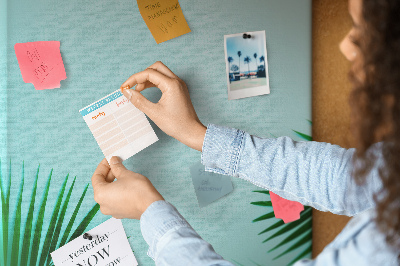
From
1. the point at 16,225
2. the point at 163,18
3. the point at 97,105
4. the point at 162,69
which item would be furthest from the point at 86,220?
the point at 163,18

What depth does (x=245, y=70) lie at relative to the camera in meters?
0.89

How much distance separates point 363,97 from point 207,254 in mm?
310

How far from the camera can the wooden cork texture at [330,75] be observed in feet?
3.10

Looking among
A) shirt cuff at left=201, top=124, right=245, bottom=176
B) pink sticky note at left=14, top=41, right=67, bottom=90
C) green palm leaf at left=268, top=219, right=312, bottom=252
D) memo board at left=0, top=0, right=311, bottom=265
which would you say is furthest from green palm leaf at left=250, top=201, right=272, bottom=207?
pink sticky note at left=14, top=41, right=67, bottom=90

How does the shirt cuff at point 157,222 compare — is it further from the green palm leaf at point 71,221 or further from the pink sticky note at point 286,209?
the pink sticky note at point 286,209

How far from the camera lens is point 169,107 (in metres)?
0.76

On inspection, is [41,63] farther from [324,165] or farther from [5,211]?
[324,165]

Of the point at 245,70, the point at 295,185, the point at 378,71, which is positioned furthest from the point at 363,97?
the point at 245,70

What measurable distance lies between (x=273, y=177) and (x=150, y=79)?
1.07 feet

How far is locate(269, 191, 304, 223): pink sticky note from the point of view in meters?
0.96

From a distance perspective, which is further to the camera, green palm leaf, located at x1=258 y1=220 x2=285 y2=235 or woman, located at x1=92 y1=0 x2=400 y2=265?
green palm leaf, located at x1=258 y1=220 x2=285 y2=235

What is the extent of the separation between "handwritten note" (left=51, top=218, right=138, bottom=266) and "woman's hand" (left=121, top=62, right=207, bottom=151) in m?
0.25

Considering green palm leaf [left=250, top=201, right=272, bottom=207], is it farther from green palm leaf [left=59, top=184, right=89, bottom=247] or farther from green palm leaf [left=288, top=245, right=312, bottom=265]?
green palm leaf [left=59, top=184, right=89, bottom=247]

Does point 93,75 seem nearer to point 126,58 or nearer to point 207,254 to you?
point 126,58
